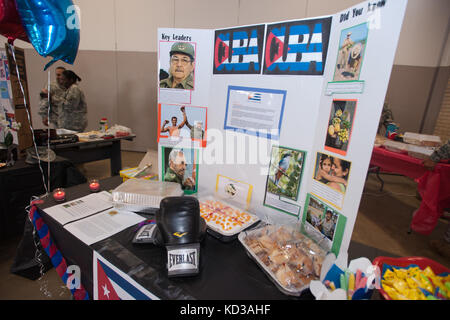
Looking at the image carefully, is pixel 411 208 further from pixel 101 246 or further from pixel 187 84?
pixel 101 246

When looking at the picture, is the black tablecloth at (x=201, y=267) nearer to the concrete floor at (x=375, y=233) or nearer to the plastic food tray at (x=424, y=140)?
the concrete floor at (x=375, y=233)

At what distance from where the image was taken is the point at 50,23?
95cm

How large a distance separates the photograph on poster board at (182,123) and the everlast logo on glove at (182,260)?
0.53 meters

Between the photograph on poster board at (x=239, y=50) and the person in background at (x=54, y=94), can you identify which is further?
the person in background at (x=54, y=94)

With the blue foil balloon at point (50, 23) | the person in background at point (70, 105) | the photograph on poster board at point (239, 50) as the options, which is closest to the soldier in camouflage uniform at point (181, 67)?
the photograph on poster board at point (239, 50)

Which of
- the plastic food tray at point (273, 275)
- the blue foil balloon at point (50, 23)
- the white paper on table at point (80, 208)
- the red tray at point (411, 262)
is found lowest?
the white paper on table at point (80, 208)

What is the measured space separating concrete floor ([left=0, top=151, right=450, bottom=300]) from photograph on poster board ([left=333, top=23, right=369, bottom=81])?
101cm

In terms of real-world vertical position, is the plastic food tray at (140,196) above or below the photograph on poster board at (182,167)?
below

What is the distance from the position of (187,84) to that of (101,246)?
2.42 feet

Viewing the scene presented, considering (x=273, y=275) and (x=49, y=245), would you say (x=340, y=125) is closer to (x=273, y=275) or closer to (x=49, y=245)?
(x=273, y=275)

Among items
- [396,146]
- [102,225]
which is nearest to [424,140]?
[396,146]

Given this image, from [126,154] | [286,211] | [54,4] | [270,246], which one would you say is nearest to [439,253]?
[286,211]

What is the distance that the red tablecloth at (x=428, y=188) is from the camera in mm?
1802

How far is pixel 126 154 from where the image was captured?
452cm
